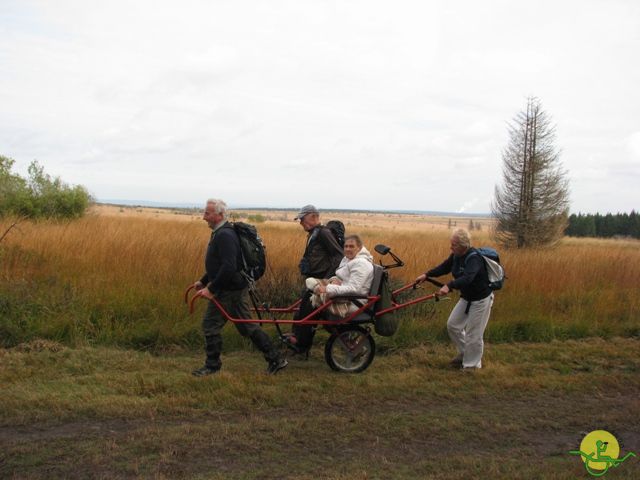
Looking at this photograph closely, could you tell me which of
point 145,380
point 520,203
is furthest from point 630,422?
point 520,203

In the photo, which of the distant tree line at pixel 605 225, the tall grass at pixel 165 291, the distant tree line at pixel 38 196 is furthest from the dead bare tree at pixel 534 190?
the distant tree line at pixel 605 225

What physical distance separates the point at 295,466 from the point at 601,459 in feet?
7.35

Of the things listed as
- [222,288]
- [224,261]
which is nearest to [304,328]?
[222,288]

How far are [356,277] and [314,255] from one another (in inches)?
36.5

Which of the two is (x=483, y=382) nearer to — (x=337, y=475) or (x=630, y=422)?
(x=630, y=422)

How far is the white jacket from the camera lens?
243 inches

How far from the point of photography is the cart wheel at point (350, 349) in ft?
21.3

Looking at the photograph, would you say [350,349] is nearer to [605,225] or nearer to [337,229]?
[337,229]

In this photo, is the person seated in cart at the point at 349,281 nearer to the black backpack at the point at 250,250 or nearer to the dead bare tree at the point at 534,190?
Result: the black backpack at the point at 250,250

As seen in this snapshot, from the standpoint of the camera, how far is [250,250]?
20.1 feet

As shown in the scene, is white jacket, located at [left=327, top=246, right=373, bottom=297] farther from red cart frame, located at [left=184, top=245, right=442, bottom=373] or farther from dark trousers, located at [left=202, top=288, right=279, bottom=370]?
dark trousers, located at [left=202, top=288, right=279, bottom=370]

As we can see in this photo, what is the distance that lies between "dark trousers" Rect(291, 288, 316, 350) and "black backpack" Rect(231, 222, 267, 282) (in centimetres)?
78

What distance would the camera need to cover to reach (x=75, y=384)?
5711 mm

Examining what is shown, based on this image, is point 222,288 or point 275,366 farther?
point 275,366
